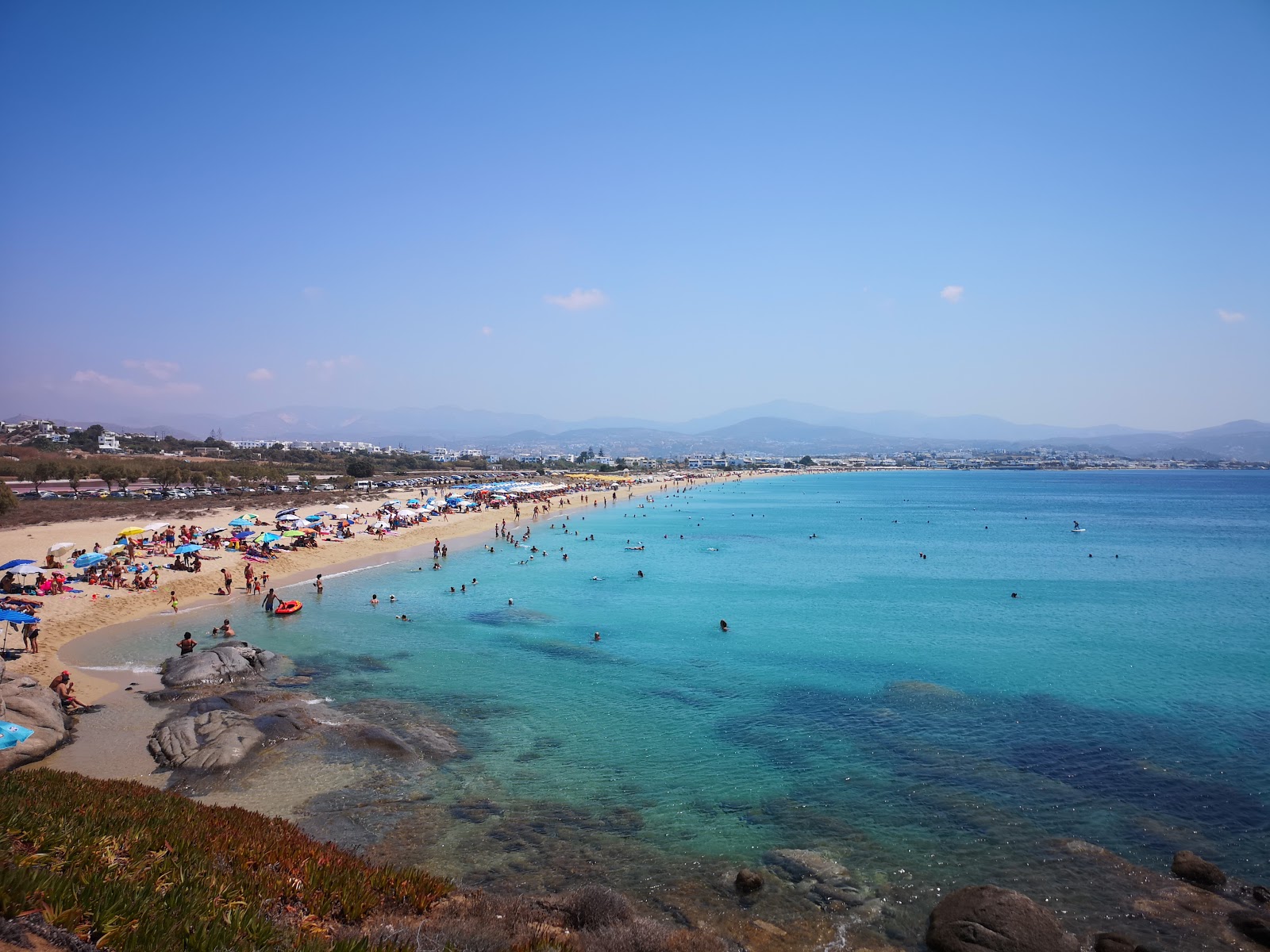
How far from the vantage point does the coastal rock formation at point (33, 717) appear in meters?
14.6

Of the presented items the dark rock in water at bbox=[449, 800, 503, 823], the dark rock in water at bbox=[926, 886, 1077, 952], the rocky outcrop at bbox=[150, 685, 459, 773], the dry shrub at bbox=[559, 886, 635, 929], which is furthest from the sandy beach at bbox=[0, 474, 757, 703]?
the dark rock in water at bbox=[926, 886, 1077, 952]

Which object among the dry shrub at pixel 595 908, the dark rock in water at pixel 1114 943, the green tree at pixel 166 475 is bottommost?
the dark rock in water at pixel 1114 943

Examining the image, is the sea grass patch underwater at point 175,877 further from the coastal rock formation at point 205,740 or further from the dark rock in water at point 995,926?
the dark rock in water at point 995,926

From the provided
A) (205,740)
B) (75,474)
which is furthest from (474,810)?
(75,474)

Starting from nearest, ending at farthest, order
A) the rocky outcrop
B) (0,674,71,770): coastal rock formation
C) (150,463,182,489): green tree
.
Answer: (0,674,71,770): coastal rock formation, the rocky outcrop, (150,463,182,489): green tree

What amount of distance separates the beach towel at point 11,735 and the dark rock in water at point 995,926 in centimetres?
1733

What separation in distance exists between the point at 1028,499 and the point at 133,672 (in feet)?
389

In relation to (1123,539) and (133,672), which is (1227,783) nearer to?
(133,672)

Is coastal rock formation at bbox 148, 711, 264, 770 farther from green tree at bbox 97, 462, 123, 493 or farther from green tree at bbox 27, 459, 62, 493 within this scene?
green tree at bbox 27, 459, 62, 493

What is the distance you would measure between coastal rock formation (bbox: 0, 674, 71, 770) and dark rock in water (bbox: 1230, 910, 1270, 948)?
69.7ft

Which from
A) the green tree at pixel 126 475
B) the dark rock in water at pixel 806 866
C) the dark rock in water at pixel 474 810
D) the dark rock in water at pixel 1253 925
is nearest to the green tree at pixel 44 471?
the green tree at pixel 126 475

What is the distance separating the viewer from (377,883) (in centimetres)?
866

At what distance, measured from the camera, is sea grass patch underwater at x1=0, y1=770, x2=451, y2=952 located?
220 inches

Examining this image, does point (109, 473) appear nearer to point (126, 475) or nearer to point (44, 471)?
point (126, 475)
